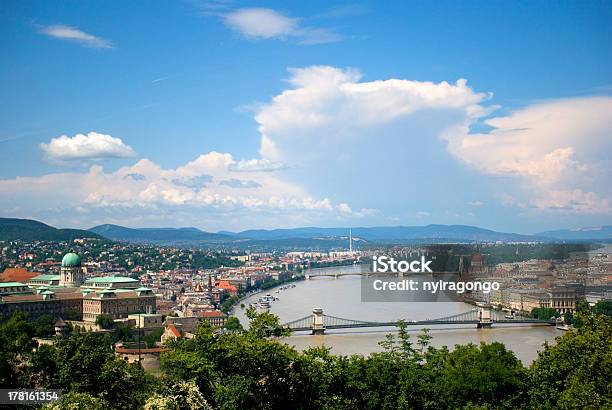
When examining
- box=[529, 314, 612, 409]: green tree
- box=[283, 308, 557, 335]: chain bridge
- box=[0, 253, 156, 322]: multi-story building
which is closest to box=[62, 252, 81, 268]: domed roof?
box=[0, 253, 156, 322]: multi-story building

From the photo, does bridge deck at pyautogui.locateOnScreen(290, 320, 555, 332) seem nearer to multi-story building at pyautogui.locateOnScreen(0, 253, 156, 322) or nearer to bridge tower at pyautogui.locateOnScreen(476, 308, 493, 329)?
bridge tower at pyautogui.locateOnScreen(476, 308, 493, 329)

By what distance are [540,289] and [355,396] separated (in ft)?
121

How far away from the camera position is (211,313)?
145 ft

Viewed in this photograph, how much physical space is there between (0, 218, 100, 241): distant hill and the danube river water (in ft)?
151

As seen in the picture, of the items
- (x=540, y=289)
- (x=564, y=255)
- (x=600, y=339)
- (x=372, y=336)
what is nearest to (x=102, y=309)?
(x=372, y=336)

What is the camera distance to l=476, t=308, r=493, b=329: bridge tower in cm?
3827

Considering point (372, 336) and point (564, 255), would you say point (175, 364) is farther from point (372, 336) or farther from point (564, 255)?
point (564, 255)

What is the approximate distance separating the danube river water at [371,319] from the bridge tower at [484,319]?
1.19 feet

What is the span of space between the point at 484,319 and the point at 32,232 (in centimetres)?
8394

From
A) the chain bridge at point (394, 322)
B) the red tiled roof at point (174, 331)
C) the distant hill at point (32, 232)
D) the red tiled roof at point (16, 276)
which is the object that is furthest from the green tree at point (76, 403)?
the distant hill at point (32, 232)

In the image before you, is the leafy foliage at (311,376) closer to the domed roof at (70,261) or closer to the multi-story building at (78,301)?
the multi-story building at (78,301)

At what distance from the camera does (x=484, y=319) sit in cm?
3922

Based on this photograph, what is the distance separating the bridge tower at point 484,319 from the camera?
38.3 meters

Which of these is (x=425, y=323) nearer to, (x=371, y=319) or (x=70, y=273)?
(x=371, y=319)
